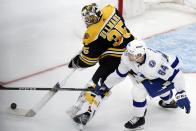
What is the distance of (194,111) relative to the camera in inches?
121

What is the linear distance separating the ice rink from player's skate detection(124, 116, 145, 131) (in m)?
0.08

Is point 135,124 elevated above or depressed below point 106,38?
below

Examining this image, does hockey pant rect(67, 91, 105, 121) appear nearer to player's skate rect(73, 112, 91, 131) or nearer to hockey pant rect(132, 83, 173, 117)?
player's skate rect(73, 112, 91, 131)

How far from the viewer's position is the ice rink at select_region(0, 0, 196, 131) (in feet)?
9.78

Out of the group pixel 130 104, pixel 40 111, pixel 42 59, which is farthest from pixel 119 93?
pixel 42 59

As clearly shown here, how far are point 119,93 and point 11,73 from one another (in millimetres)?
983

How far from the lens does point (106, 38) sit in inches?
113

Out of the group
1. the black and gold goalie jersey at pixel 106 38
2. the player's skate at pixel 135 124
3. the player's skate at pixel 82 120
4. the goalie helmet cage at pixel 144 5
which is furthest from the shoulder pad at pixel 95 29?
the goalie helmet cage at pixel 144 5

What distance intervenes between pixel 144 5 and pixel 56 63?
72.4 inches

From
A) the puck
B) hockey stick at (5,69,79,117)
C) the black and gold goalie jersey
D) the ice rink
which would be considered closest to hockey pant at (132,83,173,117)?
the ice rink

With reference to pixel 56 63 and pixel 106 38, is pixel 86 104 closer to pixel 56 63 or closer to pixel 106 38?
pixel 106 38

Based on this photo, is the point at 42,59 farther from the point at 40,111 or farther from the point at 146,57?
the point at 146,57

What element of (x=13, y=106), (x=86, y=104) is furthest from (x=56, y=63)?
(x=86, y=104)

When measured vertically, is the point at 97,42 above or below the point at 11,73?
above
